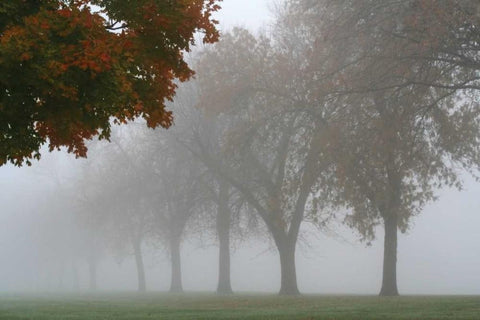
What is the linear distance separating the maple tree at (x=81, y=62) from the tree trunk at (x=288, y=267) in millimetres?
19784

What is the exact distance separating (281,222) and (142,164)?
1639 centimetres

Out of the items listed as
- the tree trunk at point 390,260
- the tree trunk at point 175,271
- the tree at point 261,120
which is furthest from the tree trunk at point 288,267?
the tree trunk at point 175,271

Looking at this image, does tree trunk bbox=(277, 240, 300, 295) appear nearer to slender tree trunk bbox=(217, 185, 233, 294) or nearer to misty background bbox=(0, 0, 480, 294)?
slender tree trunk bbox=(217, 185, 233, 294)

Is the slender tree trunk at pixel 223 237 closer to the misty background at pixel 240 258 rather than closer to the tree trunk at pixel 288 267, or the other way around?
the tree trunk at pixel 288 267

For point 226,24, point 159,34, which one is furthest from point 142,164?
point 159,34

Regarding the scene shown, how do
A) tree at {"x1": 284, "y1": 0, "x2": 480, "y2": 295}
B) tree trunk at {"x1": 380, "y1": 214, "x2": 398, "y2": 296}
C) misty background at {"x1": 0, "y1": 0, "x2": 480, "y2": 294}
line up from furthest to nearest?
misty background at {"x1": 0, "y1": 0, "x2": 480, "y2": 294}
tree trunk at {"x1": 380, "y1": 214, "x2": 398, "y2": 296}
tree at {"x1": 284, "y1": 0, "x2": 480, "y2": 295}

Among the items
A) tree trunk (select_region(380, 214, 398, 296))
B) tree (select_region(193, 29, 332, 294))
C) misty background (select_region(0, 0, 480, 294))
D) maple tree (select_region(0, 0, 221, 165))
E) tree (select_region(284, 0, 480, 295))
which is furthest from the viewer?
misty background (select_region(0, 0, 480, 294))

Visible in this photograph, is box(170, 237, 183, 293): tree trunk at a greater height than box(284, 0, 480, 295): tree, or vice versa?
box(284, 0, 480, 295): tree

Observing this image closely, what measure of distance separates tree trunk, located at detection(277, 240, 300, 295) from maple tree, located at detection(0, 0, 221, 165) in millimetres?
19784

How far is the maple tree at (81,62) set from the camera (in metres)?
9.64

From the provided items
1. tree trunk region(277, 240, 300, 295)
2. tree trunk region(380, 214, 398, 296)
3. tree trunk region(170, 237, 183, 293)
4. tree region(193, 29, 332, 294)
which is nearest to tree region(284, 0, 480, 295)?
tree trunk region(380, 214, 398, 296)

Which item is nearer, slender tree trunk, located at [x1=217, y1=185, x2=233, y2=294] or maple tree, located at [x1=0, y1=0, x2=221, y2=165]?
maple tree, located at [x1=0, y1=0, x2=221, y2=165]

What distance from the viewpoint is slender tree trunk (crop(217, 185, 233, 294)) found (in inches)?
1380

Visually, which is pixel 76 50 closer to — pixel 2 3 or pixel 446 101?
pixel 2 3
